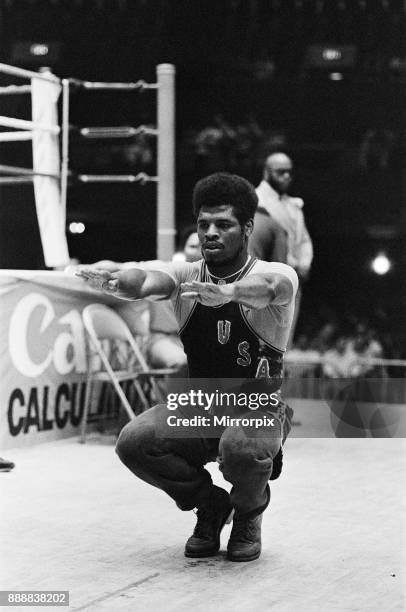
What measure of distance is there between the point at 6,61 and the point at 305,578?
26.8 feet

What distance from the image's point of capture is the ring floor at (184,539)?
3090 millimetres

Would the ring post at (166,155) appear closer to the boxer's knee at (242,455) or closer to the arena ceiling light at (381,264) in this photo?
the boxer's knee at (242,455)

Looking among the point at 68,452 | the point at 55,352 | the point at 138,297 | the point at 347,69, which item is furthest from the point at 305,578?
the point at 347,69

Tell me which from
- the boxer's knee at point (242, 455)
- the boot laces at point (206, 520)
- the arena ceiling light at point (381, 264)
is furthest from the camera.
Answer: the arena ceiling light at point (381, 264)

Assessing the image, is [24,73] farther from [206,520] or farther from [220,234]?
[206,520]

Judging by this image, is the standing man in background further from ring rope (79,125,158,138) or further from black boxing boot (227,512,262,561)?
black boxing boot (227,512,262,561)

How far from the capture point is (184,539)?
3881mm

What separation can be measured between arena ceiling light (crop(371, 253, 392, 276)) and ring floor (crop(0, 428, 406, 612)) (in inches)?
260

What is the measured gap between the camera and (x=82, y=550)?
3664mm

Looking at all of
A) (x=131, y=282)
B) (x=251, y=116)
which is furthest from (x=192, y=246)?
(x=251, y=116)

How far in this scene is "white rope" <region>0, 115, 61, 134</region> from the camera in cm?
628

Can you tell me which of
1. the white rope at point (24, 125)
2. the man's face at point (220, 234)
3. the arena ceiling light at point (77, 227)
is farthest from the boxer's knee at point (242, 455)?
the arena ceiling light at point (77, 227)

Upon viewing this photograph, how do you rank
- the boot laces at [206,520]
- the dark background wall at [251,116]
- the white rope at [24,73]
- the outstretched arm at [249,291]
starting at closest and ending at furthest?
the outstretched arm at [249,291] → the boot laces at [206,520] → the white rope at [24,73] → the dark background wall at [251,116]

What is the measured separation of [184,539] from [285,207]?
11.2 feet
